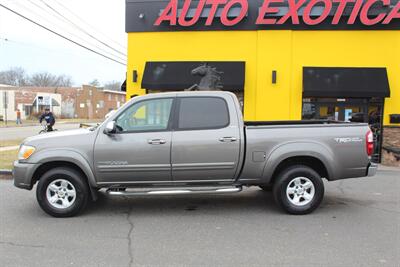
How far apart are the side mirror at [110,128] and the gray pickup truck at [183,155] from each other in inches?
0.6

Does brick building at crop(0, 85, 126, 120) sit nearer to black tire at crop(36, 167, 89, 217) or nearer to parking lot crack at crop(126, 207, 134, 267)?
black tire at crop(36, 167, 89, 217)

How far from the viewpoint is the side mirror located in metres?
5.56

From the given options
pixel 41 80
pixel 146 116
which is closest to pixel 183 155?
pixel 146 116

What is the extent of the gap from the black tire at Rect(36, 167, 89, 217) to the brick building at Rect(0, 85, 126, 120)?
2003 inches

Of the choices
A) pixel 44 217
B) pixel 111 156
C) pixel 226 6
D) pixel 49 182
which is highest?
pixel 226 6

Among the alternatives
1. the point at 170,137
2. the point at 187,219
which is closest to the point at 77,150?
the point at 170,137

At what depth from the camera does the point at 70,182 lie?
5711 mm

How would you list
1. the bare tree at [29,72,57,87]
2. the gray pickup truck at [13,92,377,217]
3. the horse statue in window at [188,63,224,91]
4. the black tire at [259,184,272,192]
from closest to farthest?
1. the gray pickup truck at [13,92,377,217]
2. the black tire at [259,184,272,192]
3. the horse statue in window at [188,63,224,91]
4. the bare tree at [29,72,57,87]

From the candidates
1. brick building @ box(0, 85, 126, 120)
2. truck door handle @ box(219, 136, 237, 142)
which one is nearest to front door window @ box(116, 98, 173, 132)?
truck door handle @ box(219, 136, 237, 142)

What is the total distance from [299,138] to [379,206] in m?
2.10

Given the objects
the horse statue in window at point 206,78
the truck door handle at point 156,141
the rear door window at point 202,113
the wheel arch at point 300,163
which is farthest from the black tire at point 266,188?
the horse statue in window at point 206,78

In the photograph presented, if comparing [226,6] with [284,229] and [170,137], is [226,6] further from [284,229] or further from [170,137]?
[284,229]

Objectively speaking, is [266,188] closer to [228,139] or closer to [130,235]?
[228,139]

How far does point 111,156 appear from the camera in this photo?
5.64 metres
